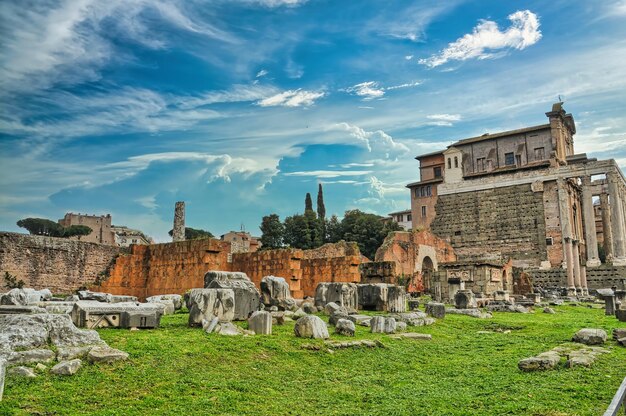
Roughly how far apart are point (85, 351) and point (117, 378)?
2.98 feet

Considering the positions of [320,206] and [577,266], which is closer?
[577,266]

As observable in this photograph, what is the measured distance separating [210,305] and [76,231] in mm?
71884

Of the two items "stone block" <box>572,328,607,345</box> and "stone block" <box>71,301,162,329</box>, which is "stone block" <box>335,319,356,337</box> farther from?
"stone block" <box>572,328,607,345</box>

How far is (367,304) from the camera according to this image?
644 inches

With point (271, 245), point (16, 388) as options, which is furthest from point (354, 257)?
point (271, 245)

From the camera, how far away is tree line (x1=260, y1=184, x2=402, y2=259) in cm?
5591

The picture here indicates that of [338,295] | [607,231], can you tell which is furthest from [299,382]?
[607,231]

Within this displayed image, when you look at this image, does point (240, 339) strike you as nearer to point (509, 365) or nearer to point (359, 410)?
point (359, 410)

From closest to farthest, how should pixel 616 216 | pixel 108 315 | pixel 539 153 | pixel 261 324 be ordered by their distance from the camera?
1. pixel 108 315
2. pixel 261 324
3. pixel 616 216
4. pixel 539 153

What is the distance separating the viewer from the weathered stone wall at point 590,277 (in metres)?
41.2

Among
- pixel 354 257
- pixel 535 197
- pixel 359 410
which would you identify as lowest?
pixel 359 410

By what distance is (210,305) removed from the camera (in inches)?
421

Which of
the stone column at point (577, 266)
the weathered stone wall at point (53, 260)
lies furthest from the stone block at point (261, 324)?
the stone column at point (577, 266)

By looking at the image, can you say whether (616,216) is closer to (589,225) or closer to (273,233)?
(589,225)
